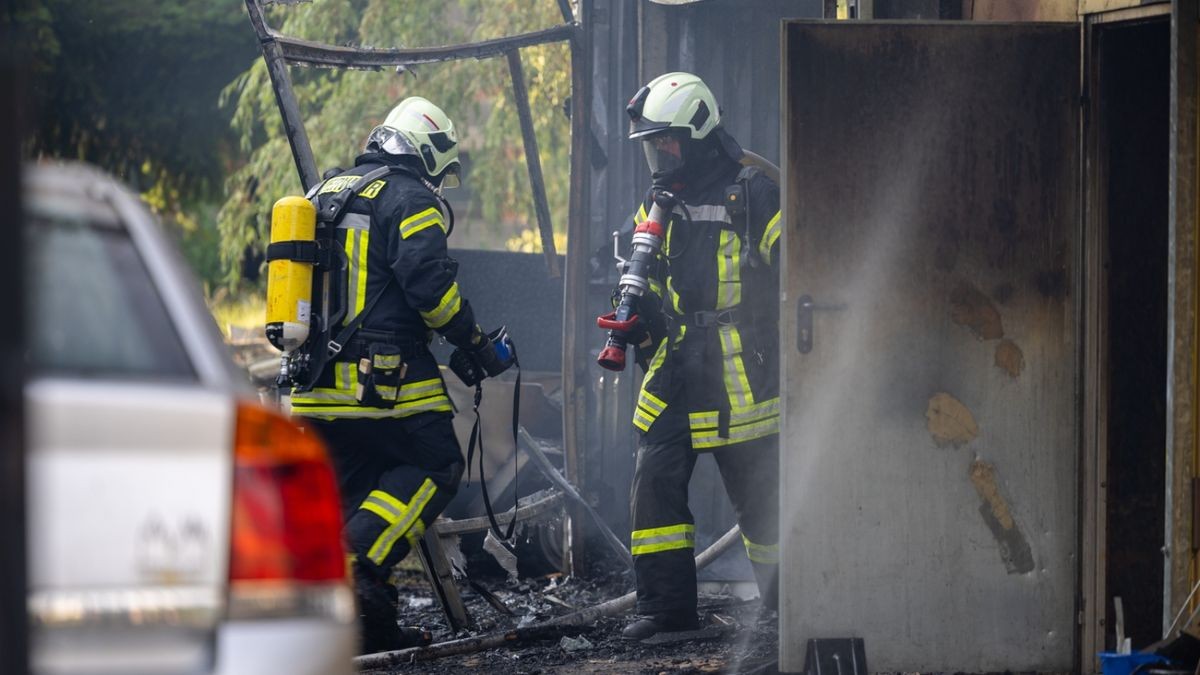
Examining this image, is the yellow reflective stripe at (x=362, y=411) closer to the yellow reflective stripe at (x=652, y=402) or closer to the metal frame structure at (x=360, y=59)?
the yellow reflective stripe at (x=652, y=402)

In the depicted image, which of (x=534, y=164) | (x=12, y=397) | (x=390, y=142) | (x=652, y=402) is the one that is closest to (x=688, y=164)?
(x=652, y=402)

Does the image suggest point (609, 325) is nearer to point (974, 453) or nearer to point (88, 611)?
point (974, 453)

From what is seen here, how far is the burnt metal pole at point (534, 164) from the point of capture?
751cm

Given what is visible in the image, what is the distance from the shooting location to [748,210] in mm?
5621

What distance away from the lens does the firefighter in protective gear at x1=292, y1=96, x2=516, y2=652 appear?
5531 mm

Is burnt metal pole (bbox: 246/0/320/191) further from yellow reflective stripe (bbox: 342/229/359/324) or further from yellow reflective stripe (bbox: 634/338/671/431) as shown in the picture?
yellow reflective stripe (bbox: 634/338/671/431)

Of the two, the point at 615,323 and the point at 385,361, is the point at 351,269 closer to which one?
the point at 385,361

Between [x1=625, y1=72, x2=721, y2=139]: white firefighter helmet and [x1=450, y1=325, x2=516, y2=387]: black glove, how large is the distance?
3.12ft

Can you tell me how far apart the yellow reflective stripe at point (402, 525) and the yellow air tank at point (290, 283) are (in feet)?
2.34

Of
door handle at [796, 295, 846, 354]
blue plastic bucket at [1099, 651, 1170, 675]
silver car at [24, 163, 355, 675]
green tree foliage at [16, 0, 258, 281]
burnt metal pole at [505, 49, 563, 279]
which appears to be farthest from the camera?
green tree foliage at [16, 0, 258, 281]

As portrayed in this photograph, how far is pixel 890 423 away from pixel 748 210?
3.93 ft

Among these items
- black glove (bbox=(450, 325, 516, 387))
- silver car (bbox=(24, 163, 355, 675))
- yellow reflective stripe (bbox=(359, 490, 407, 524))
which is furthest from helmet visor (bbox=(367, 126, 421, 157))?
silver car (bbox=(24, 163, 355, 675))

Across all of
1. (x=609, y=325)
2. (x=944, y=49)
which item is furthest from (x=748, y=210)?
(x=944, y=49)

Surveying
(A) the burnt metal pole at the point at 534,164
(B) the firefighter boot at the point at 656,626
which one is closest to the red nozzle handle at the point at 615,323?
(B) the firefighter boot at the point at 656,626
